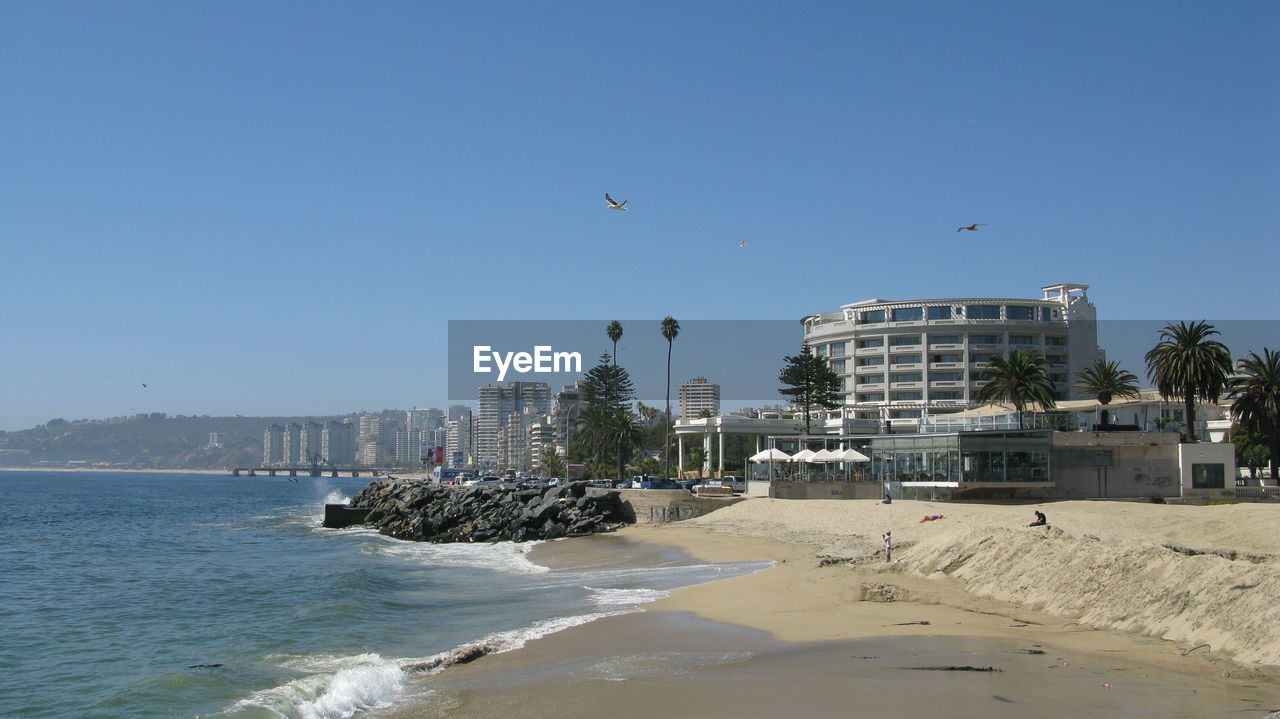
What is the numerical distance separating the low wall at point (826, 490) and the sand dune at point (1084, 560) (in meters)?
5.39

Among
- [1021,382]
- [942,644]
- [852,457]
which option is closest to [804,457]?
[852,457]

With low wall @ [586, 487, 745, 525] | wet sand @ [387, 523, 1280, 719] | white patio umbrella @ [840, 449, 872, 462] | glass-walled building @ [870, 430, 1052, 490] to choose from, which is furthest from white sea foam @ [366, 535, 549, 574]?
glass-walled building @ [870, 430, 1052, 490]

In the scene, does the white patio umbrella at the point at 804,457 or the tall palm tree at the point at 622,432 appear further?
the tall palm tree at the point at 622,432

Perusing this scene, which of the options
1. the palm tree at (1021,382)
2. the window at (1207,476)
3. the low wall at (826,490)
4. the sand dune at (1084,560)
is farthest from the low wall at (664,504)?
the window at (1207,476)

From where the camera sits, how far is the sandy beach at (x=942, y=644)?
37.5ft

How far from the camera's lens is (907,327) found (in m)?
94.1

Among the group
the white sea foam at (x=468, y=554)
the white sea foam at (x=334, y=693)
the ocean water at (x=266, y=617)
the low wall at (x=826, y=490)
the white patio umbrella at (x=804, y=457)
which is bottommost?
the white sea foam at (x=468, y=554)

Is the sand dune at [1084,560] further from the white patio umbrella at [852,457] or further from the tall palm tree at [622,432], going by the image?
the tall palm tree at [622,432]

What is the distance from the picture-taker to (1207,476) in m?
43.9

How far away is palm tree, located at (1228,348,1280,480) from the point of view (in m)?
47.1

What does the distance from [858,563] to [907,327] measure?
73313 mm

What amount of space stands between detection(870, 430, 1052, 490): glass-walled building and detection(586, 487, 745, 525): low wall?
8.06 m

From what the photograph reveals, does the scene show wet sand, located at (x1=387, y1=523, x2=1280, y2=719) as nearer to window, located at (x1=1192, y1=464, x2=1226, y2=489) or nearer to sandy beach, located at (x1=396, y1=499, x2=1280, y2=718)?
sandy beach, located at (x1=396, y1=499, x2=1280, y2=718)

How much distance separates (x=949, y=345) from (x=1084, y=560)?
78.5 meters
